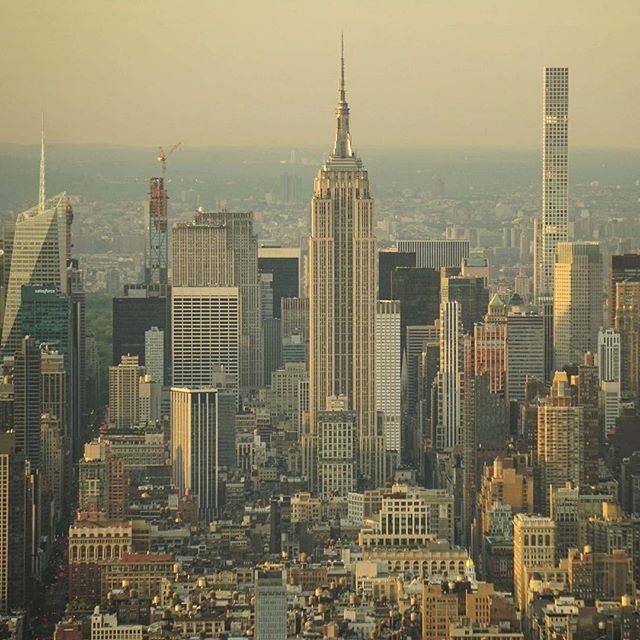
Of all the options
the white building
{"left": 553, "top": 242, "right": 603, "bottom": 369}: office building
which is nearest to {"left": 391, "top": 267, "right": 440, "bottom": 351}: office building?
{"left": 553, "top": 242, "right": 603, "bottom": 369}: office building

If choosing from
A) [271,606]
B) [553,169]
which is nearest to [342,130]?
[553,169]

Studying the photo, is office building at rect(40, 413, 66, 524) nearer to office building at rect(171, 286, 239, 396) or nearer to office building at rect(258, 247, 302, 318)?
office building at rect(171, 286, 239, 396)

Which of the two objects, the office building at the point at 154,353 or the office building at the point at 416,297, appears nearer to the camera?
the office building at the point at 154,353

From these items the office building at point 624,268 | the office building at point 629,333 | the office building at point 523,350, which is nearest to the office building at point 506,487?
the office building at point 629,333

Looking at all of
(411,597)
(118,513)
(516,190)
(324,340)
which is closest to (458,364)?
(324,340)

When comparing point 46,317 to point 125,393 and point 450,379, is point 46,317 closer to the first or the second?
point 125,393

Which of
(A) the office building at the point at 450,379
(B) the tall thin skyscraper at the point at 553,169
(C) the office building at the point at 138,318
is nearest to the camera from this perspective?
(B) the tall thin skyscraper at the point at 553,169

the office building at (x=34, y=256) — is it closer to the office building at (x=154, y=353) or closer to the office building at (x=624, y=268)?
the office building at (x=154, y=353)
